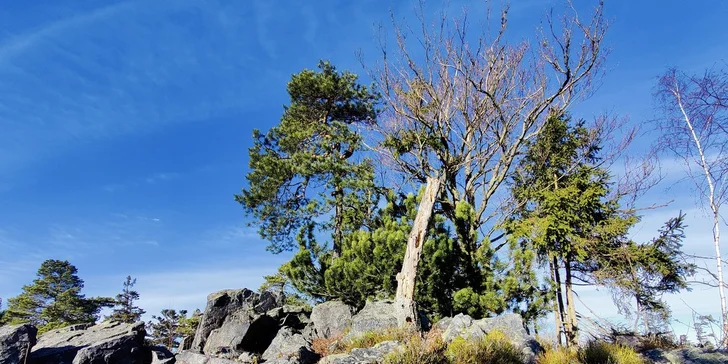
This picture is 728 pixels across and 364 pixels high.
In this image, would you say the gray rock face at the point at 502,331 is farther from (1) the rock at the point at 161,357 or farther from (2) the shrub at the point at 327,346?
(1) the rock at the point at 161,357

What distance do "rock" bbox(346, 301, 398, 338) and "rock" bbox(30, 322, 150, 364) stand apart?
532 cm

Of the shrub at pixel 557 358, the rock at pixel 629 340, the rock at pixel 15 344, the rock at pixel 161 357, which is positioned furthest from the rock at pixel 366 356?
the rock at pixel 15 344

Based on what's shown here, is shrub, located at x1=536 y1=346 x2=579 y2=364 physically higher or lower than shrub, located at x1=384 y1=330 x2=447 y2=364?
lower

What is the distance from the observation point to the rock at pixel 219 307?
12648mm

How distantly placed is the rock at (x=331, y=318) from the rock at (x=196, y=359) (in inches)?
132

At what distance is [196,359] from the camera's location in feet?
31.1

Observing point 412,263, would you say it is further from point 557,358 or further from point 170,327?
point 170,327

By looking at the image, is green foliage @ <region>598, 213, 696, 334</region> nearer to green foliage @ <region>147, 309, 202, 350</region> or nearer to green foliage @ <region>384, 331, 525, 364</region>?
green foliage @ <region>384, 331, 525, 364</region>

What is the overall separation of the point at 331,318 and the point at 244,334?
241cm

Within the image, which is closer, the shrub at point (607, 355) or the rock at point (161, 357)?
the shrub at point (607, 355)

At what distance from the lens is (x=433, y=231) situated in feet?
41.2

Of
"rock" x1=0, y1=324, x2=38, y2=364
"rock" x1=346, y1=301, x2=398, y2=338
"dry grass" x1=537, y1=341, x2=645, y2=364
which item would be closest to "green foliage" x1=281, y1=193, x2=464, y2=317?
"rock" x1=346, y1=301, x2=398, y2=338

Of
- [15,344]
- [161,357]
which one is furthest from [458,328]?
[15,344]

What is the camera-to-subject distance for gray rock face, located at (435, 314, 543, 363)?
7.96 m
